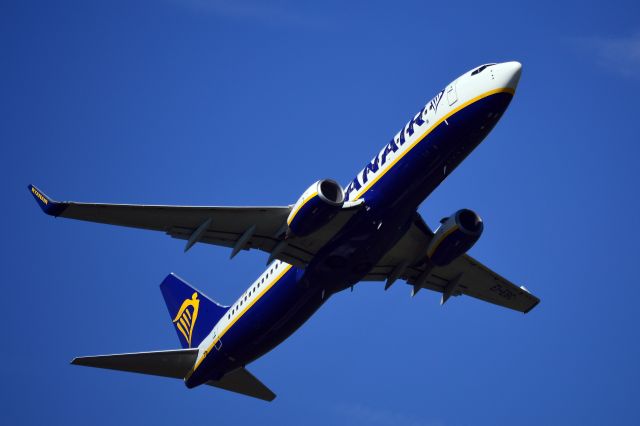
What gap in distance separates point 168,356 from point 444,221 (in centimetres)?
1363

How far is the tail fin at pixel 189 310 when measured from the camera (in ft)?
154

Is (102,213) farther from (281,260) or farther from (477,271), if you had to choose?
(477,271)

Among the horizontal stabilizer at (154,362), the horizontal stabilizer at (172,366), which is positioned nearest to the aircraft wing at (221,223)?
the horizontal stabilizer at (172,366)

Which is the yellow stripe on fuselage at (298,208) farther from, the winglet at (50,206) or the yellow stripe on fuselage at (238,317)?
the winglet at (50,206)

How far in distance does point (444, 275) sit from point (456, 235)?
622cm

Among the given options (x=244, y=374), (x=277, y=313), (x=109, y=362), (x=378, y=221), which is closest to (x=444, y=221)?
(x=378, y=221)

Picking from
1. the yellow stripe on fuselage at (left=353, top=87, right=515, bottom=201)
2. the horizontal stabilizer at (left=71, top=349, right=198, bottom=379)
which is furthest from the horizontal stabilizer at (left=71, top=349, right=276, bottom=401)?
the yellow stripe on fuselage at (left=353, top=87, right=515, bottom=201)

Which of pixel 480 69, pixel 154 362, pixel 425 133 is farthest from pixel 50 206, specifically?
pixel 480 69

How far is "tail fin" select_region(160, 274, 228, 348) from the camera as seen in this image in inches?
1850

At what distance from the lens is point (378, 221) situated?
38.5m

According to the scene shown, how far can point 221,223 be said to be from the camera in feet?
132

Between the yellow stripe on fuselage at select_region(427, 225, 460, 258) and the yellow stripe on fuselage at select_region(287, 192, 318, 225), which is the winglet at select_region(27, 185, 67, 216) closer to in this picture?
the yellow stripe on fuselage at select_region(287, 192, 318, 225)

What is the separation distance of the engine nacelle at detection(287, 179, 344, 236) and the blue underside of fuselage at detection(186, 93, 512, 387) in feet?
4.61

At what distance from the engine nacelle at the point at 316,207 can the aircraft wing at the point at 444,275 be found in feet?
20.0
